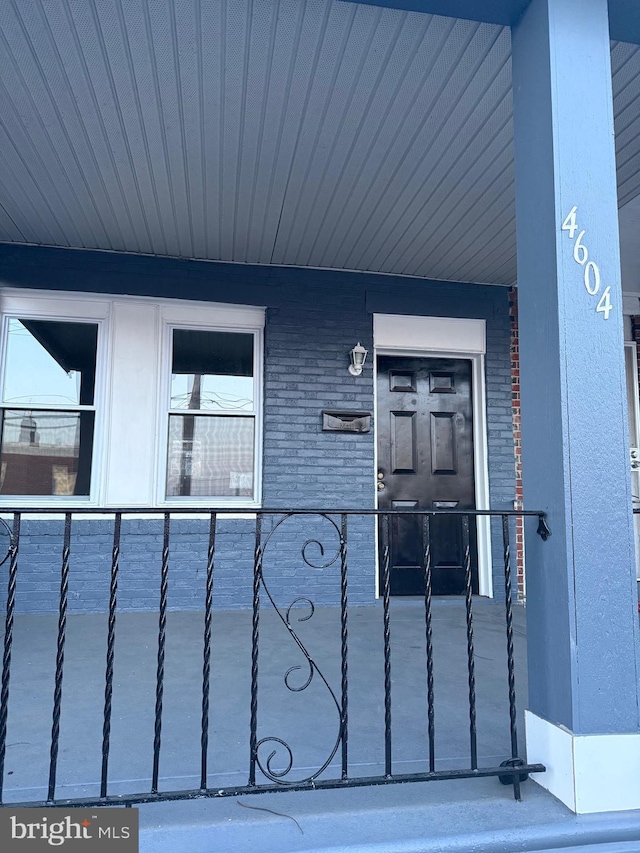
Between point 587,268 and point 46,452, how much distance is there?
3.83 meters

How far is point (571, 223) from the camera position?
1758 millimetres

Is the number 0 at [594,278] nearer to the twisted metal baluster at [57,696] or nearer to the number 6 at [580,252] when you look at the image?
the number 6 at [580,252]

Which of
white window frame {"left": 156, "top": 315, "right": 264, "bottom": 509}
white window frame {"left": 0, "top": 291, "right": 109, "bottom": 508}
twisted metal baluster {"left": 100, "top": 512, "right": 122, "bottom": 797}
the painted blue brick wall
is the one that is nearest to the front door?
the painted blue brick wall

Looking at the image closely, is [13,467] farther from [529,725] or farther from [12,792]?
[529,725]

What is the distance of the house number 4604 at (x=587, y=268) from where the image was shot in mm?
1748

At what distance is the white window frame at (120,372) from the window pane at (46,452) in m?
0.08

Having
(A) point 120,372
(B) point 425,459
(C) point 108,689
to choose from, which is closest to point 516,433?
(B) point 425,459

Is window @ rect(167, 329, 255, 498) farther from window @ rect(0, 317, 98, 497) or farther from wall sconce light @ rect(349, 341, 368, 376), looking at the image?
wall sconce light @ rect(349, 341, 368, 376)

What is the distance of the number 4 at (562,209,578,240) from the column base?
154 cm

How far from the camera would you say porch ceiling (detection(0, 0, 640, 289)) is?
2221 millimetres

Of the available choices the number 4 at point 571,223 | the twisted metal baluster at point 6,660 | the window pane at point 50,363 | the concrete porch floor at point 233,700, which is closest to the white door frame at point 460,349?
the concrete porch floor at point 233,700

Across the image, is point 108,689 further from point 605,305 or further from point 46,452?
point 46,452

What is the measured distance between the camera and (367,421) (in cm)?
442

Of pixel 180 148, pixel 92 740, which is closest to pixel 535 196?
pixel 180 148
